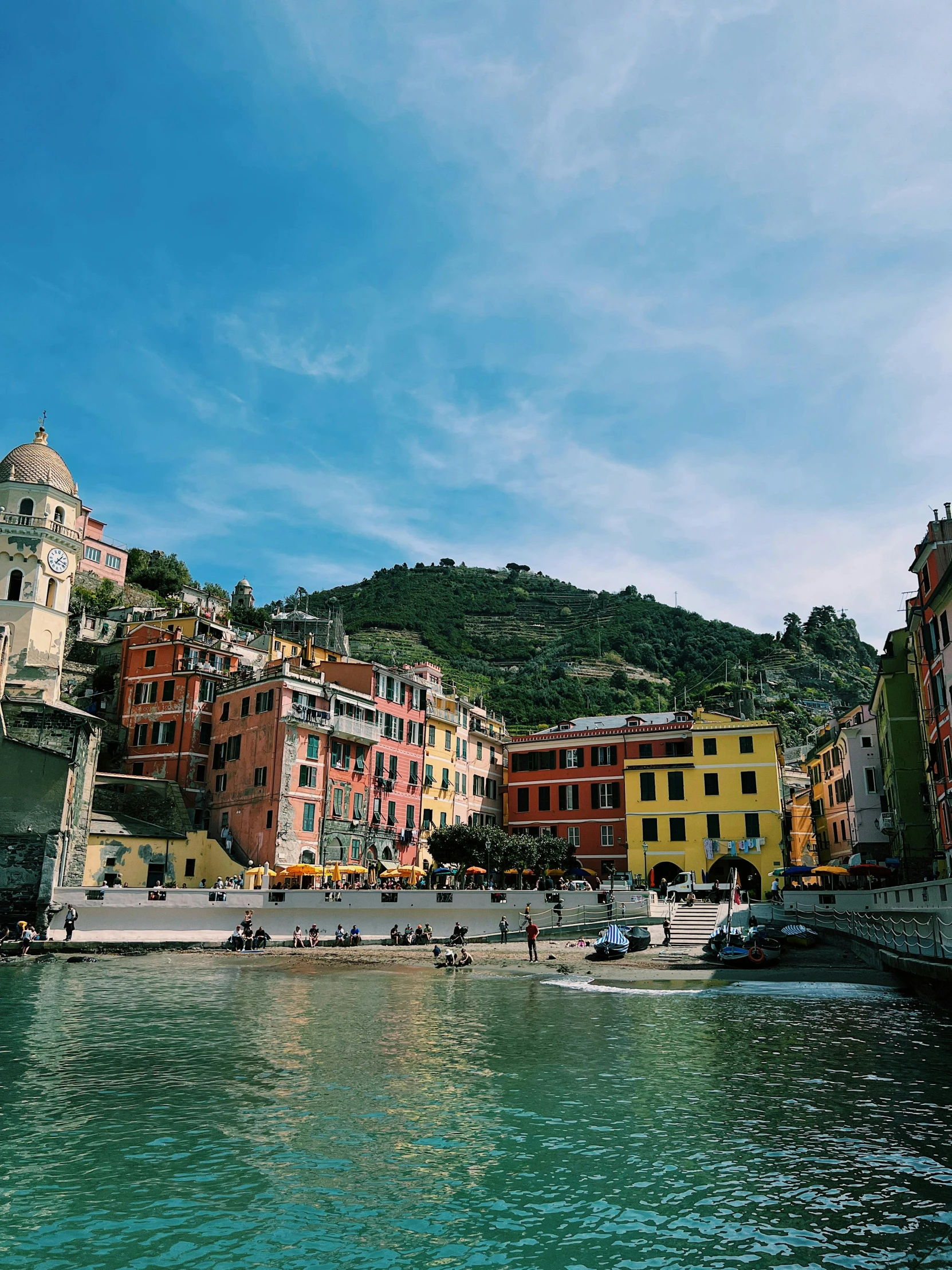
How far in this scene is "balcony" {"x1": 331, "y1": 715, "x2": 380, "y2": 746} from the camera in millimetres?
51406

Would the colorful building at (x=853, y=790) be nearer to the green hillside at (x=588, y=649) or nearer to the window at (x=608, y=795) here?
the window at (x=608, y=795)

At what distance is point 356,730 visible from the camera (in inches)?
2076

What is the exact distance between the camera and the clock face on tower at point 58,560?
175 feet

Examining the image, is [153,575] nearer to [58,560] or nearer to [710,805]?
[58,560]

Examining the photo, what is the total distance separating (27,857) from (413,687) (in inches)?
992

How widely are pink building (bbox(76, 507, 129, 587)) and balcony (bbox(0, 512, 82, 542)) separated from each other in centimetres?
2825

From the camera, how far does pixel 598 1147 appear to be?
41.9 ft

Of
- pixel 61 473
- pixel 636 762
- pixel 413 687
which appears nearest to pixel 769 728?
pixel 636 762

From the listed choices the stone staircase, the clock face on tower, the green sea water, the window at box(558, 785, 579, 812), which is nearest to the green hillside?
the window at box(558, 785, 579, 812)

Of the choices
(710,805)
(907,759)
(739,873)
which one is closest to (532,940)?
(907,759)

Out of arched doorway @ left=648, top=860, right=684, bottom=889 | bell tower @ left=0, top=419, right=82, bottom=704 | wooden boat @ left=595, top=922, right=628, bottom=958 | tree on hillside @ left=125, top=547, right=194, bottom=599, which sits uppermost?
tree on hillside @ left=125, top=547, right=194, bottom=599

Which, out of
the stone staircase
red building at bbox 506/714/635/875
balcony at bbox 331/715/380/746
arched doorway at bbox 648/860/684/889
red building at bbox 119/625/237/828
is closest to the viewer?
the stone staircase

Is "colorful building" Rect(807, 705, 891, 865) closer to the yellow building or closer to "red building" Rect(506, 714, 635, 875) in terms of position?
the yellow building

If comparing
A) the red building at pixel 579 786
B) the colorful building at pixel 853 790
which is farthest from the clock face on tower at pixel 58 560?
the colorful building at pixel 853 790
